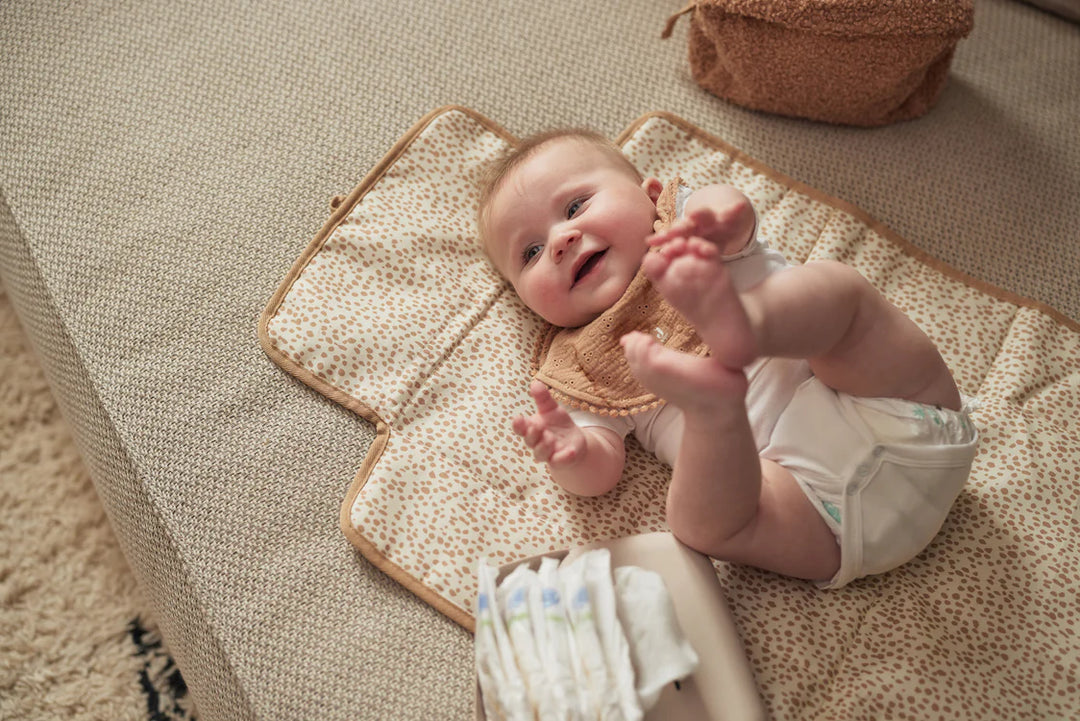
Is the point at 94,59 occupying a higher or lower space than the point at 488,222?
higher

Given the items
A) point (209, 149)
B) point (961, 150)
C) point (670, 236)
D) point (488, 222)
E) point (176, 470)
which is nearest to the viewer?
point (670, 236)

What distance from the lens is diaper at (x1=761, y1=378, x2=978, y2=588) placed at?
989 millimetres

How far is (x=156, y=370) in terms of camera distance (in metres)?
1.17

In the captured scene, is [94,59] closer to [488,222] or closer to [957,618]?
[488,222]

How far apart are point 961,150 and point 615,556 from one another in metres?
1.05

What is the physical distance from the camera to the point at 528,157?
4.12ft

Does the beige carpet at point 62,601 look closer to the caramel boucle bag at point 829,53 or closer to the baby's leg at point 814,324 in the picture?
the baby's leg at point 814,324

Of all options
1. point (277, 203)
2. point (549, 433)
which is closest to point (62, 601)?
point (277, 203)

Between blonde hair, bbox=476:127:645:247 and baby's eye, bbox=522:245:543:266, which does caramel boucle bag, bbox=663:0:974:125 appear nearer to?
blonde hair, bbox=476:127:645:247

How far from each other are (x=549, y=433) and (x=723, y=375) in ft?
0.76

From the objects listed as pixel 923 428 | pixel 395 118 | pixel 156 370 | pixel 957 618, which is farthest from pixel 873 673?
pixel 395 118

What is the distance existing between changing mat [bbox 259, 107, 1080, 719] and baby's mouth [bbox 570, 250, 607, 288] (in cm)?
14

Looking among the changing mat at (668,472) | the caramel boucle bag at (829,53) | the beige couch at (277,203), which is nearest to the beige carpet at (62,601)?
the beige couch at (277,203)

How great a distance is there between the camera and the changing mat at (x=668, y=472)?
1.01 metres
